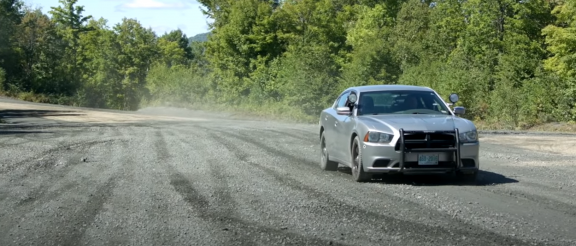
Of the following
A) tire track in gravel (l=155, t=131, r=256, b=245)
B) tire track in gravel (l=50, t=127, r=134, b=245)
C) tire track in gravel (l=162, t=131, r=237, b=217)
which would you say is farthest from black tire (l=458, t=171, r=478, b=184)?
tire track in gravel (l=50, t=127, r=134, b=245)

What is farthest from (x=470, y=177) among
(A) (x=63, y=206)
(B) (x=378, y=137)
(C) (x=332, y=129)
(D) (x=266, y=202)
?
(A) (x=63, y=206)

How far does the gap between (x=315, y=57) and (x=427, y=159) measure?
40.4m

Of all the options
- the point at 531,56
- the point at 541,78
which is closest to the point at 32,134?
the point at 541,78

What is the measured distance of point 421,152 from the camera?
1129cm

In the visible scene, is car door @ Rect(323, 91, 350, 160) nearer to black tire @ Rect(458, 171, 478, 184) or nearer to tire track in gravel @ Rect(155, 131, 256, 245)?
black tire @ Rect(458, 171, 478, 184)

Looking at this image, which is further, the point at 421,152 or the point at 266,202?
the point at 421,152

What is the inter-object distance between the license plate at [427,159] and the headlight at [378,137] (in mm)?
536

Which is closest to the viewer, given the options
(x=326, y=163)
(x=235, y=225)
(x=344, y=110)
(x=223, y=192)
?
(x=235, y=225)

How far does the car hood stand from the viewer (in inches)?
450

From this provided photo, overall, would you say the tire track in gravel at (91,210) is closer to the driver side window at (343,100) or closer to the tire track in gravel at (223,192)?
the tire track in gravel at (223,192)

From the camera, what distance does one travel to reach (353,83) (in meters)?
50.4

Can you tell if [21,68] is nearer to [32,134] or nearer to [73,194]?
[32,134]

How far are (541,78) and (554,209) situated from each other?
104ft

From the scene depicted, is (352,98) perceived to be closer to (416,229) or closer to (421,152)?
(421,152)
